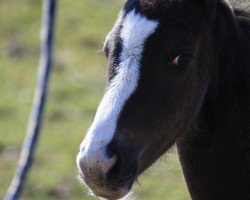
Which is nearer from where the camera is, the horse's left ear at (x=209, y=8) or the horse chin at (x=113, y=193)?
the horse chin at (x=113, y=193)

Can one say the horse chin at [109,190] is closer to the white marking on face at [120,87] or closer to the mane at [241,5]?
the white marking on face at [120,87]

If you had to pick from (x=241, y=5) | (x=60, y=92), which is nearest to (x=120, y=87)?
(x=241, y=5)

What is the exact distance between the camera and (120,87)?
517cm

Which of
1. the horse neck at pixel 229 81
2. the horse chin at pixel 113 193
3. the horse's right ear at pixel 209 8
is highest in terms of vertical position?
the horse's right ear at pixel 209 8

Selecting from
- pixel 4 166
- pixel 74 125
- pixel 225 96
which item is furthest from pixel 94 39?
pixel 225 96

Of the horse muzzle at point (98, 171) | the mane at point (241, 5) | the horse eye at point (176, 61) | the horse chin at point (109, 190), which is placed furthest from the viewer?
the mane at point (241, 5)

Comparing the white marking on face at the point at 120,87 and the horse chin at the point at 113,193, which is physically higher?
the white marking on face at the point at 120,87

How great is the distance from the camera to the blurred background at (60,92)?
39.5 ft

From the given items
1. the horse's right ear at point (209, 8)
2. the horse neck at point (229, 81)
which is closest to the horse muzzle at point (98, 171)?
the horse neck at point (229, 81)

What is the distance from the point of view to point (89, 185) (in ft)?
16.4

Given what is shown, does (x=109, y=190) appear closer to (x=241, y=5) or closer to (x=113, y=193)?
(x=113, y=193)

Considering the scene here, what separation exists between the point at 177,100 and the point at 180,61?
8.6 inches

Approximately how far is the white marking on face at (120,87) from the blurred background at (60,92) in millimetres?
4579

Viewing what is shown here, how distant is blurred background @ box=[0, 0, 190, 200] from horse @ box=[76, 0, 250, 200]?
416 centimetres
